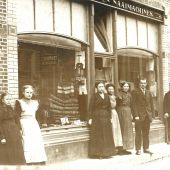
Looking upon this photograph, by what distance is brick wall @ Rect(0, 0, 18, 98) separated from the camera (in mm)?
8758

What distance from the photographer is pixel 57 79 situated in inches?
406

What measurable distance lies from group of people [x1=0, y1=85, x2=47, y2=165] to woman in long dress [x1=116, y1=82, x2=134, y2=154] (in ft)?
9.64

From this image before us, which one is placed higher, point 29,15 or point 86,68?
point 29,15

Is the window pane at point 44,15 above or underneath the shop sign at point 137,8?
A: underneath

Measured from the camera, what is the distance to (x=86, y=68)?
11195 mm

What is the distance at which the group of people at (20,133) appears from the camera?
8.09 m

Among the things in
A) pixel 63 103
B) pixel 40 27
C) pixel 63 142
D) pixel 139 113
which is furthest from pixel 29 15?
pixel 139 113

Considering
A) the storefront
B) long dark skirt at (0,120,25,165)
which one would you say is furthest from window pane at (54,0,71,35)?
long dark skirt at (0,120,25,165)

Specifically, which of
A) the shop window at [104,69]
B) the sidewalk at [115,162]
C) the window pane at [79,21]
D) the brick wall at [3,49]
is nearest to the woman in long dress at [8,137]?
the brick wall at [3,49]

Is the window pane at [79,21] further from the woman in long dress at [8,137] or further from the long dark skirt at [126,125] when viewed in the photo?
the woman in long dress at [8,137]

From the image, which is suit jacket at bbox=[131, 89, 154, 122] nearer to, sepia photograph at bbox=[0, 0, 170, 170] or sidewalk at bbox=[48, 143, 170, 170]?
sepia photograph at bbox=[0, 0, 170, 170]

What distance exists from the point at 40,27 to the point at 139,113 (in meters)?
3.25

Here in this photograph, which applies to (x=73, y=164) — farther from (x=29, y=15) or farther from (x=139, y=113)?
(x=29, y=15)

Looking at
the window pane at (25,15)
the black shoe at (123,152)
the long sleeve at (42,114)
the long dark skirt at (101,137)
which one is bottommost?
the black shoe at (123,152)
